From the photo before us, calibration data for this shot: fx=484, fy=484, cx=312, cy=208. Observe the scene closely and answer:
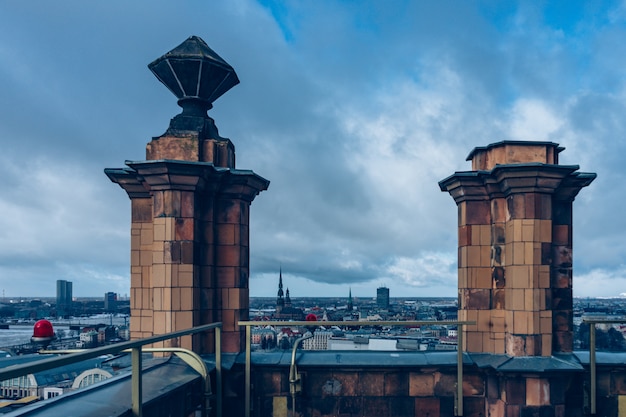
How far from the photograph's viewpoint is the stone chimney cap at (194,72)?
6070mm

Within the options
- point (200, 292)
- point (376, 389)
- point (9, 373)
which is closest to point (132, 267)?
point (200, 292)

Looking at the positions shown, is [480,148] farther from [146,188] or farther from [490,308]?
[146,188]

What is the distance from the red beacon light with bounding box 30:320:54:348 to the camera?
4.44 meters

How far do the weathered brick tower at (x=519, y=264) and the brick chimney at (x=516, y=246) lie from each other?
12mm

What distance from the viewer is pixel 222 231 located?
6402mm

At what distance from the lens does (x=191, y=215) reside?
19.2 feet

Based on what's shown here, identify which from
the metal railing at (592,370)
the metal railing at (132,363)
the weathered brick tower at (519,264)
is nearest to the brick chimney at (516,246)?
the weathered brick tower at (519,264)

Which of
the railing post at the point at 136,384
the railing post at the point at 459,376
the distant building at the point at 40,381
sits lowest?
the distant building at the point at 40,381

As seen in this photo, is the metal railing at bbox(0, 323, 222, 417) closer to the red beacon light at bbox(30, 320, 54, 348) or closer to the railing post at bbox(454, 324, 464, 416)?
the red beacon light at bbox(30, 320, 54, 348)

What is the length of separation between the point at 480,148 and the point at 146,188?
171 inches

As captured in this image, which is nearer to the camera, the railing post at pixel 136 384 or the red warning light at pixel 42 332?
the railing post at pixel 136 384

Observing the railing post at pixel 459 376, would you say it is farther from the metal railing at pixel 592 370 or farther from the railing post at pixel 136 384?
the railing post at pixel 136 384

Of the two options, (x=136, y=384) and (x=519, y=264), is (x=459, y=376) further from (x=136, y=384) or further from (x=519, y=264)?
(x=136, y=384)

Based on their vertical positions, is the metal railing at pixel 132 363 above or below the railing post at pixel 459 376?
above
